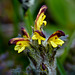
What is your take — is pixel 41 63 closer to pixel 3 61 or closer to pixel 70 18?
pixel 3 61

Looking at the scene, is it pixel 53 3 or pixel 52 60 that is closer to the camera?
pixel 52 60

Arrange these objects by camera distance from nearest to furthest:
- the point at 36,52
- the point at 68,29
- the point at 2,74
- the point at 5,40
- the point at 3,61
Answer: the point at 36,52 → the point at 2,74 → the point at 3,61 → the point at 5,40 → the point at 68,29

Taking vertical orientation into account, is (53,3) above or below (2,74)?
above

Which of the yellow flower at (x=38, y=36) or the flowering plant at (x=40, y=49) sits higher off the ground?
the yellow flower at (x=38, y=36)

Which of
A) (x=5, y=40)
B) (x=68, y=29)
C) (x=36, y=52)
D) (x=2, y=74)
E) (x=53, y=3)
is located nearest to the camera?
(x=36, y=52)

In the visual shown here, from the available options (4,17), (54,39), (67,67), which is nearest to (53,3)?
(4,17)

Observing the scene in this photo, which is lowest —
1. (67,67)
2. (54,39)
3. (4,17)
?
(67,67)

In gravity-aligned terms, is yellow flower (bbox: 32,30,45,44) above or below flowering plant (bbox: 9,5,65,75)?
above

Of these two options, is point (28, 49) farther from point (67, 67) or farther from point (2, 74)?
point (67, 67)

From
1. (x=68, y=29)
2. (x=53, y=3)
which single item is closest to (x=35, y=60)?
(x=68, y=29)
